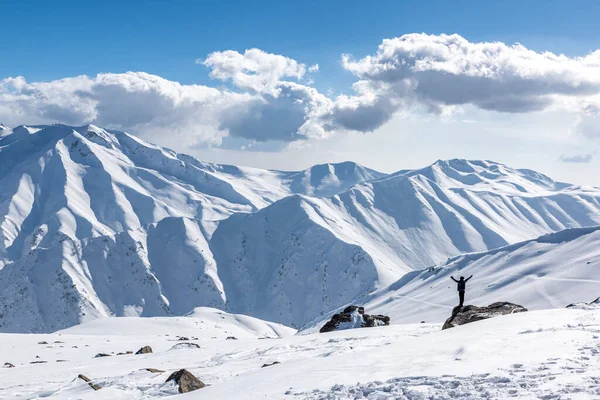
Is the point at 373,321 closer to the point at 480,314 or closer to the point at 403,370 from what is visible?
the point at 480,314

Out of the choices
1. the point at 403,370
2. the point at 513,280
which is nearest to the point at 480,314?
the point at 403,370

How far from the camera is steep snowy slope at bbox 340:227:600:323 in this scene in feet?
357

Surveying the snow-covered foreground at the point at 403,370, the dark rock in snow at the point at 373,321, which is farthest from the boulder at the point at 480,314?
the dark rock in snow at the point at 373,321

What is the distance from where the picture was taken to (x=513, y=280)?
131 m

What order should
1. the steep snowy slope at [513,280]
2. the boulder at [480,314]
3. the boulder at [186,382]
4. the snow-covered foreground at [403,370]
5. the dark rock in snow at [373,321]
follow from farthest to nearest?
the steep snowy slope at [513,280]
the dark rock in snow at [373,321]
the boulder at [480,314]
the boulder at [186,382]
the snow-covered foreground at [403,370]

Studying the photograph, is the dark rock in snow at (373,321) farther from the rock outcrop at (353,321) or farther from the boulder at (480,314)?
the boulder at (480,314)

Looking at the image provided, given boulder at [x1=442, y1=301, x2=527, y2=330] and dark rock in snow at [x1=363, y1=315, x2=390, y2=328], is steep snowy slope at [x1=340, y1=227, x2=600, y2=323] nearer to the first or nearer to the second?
dark rock in snow at [x1=363, y1=315, x2=390, y2=328]

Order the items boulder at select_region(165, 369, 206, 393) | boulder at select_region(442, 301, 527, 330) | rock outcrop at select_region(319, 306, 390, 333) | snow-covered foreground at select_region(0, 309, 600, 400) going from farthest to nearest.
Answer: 1. rock outcrop at select_region(319, 306, 390, 333)
2. boulder at select_region(442, 301, 527, 330)
3. boulder at select_region(165, 369, 206, 393)
4. snow-covered foreground at select_region(0, 309, 600, 400)

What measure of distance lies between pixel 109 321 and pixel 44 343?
59559mm

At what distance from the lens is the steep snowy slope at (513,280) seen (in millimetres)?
108750

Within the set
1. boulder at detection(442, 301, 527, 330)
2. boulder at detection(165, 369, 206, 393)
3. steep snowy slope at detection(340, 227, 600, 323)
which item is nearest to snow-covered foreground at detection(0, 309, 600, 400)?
boulder at detection(165, 369, 206, 393)

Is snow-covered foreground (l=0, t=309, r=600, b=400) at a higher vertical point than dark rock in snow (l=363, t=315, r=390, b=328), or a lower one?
higher

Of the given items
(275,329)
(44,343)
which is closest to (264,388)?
(44,343)

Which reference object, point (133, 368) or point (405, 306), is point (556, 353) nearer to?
point (133, 368)
